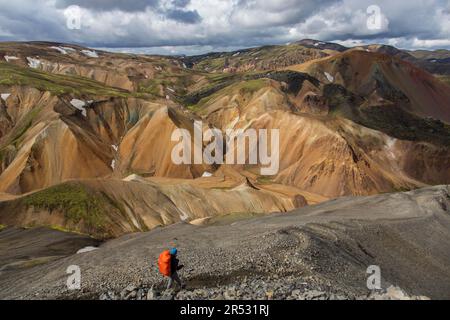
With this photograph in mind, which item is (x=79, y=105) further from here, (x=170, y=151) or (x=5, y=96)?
(x=170, y=151)

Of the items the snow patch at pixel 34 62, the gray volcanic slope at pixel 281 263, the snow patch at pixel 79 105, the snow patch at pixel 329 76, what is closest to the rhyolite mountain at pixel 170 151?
the snow patch at pixel 79 105

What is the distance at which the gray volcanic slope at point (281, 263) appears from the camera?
1644 cm

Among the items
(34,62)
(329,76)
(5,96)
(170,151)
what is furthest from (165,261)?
(34,62)

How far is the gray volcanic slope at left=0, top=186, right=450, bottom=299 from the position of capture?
647 inches

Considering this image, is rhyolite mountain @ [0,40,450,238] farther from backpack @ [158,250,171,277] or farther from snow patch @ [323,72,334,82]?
backpack @ [158,250,171,277]

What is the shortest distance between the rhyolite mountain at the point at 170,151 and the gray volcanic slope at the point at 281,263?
1686 cm

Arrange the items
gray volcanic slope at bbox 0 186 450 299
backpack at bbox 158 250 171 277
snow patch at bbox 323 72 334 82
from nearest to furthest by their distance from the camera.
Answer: backpack at bbox 158 250 171 277
gray volcanic slope at bbox 0 186 450 299
snow patch at bbox 323 72 334 82

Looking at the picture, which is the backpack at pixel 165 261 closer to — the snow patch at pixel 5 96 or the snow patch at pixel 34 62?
the snow patch at pixel 5 96

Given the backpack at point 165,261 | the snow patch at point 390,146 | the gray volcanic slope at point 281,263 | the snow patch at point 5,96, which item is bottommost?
the snow patch at point 390,146

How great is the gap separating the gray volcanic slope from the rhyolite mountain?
16.9 metres

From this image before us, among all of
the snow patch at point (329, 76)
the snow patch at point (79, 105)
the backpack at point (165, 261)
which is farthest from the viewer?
the snow patch at point (329, 76)

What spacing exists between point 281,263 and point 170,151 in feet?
193

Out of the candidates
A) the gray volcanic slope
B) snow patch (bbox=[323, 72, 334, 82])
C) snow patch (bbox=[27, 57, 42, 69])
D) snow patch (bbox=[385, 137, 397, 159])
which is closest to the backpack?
the gray volcanic slope
